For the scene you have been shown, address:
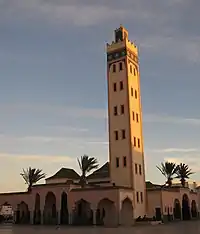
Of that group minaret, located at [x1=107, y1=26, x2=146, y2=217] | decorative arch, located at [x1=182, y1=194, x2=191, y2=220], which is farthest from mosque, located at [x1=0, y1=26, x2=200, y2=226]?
decorative arch, located at [x1=182, y1=194, x2=191, y2=220]

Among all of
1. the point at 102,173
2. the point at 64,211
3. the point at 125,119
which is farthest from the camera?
the point at 102,173

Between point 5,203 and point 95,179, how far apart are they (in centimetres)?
1313

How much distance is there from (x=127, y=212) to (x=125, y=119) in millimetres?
10761

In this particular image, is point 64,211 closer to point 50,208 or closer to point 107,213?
point 50,208

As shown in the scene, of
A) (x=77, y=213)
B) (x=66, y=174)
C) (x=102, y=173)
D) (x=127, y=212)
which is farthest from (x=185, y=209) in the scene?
(x=66, y=174)

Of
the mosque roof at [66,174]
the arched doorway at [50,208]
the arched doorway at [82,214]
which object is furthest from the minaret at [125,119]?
the mosque roof at [66,174]

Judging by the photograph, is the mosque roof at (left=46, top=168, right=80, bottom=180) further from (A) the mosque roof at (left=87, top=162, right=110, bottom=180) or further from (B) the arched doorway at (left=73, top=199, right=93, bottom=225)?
(B) the arched doorway at (left=73, top=199, right=93, bottom=225)

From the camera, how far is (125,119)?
152 feet

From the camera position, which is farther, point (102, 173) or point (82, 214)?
point (102, 173)

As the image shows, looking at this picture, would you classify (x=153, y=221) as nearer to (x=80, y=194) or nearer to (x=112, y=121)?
(x=80, y=194)

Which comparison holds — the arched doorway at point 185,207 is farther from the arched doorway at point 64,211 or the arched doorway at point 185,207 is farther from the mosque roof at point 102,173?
the arched doorway at point 64,211

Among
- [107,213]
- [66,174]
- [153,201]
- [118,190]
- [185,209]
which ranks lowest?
[107,213]

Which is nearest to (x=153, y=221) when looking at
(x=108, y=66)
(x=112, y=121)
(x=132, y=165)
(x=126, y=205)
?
(x=126, y=205)

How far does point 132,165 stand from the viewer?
44.8m
